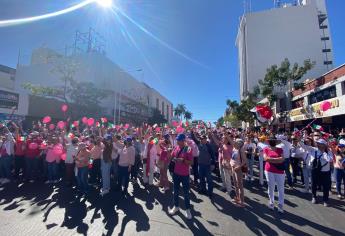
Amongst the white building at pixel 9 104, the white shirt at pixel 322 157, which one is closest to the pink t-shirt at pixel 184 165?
the white shirt at pixel 322 157

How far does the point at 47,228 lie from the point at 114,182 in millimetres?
3458

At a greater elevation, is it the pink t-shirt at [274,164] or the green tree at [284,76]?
the green tree at [284,76]

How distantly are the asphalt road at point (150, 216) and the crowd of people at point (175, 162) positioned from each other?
1.19 feet

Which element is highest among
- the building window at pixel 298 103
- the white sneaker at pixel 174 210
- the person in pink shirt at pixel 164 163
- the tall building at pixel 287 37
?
the tall building at pixel 287 37

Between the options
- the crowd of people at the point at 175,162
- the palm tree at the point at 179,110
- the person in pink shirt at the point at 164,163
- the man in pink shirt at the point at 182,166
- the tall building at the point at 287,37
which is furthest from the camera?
the palm tree at the point at 179,110

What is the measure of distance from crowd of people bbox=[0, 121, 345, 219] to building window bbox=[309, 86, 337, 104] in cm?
1631

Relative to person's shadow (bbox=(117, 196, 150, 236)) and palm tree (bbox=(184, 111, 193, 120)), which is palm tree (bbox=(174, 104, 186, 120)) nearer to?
palm tree (bbox=(184, 111, 193, 120))

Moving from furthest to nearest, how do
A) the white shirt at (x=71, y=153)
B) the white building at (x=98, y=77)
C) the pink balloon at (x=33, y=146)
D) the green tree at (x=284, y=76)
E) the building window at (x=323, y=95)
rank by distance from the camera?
the white building at (x=98, y=77), the green tree at (x=284, y=76), the building window at (x=323, y=95), the pink balloon at (x=33, y=146), the white shirt at (x=71, y=153)

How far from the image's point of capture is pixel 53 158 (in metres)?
8.01

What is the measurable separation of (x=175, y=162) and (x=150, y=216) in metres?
1.36

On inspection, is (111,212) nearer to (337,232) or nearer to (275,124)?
(337,232)

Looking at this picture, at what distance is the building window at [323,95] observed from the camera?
21.3 m

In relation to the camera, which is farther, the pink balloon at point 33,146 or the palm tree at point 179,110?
the palm tree at point 179,110

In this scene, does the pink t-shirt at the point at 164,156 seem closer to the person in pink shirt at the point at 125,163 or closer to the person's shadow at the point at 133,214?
the person in pink shirt at the point at 125,163
